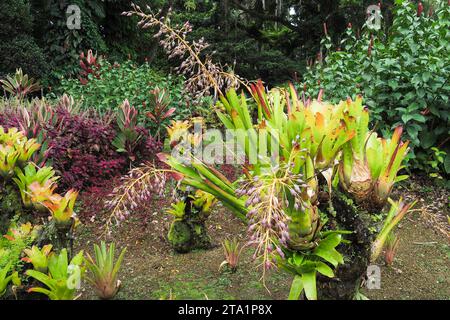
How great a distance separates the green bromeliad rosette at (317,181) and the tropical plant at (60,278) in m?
0.71

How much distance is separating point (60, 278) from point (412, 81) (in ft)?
12.1

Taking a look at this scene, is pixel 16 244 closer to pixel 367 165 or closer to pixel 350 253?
pixel 350 253

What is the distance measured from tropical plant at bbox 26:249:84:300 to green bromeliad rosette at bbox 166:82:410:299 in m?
0.71

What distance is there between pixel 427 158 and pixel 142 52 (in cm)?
894

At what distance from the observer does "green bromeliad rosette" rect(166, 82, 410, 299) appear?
183 cm

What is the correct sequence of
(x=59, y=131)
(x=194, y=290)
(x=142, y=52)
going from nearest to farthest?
(x=194, y=290)
(x=59, y=131)
(x=142, y=52)

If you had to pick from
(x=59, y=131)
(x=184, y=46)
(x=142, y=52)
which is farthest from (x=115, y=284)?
(x=142, y=52)

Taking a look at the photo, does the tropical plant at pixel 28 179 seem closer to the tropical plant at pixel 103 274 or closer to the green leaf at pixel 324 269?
the tropical plant at pixel 103 274

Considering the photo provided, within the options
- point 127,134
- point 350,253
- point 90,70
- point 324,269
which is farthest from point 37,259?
point 90,70

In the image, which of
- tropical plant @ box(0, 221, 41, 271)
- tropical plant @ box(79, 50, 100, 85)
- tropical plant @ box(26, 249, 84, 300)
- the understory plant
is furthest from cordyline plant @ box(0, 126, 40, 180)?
tropical plant @ box(79, 50, 100, 85)

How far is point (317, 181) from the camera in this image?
6.37ft

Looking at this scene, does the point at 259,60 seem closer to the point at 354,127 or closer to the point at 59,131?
the point at 59,131

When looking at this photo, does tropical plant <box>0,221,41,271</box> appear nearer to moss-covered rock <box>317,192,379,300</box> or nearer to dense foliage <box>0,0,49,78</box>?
moss-covered rock <box>317,192,379,300</box>
